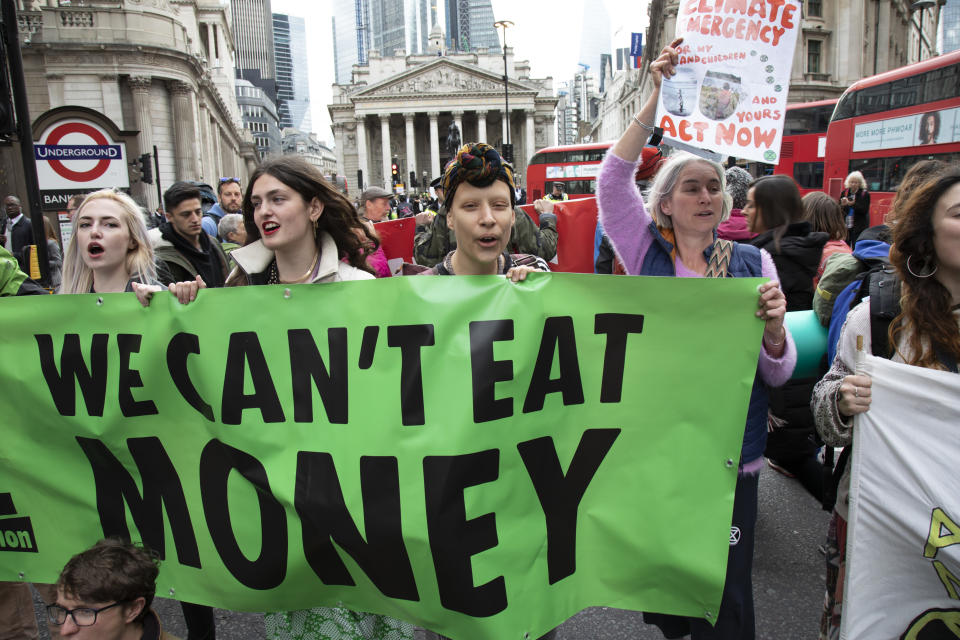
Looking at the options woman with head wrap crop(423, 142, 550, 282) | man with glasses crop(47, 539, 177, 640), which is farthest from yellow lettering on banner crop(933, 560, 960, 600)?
man with glasses crop(47, 539, 177, 640)

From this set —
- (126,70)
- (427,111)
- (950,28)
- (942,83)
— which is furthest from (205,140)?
(950,28)

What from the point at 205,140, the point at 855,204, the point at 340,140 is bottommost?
the point at 855,204

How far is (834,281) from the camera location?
8.66 ft

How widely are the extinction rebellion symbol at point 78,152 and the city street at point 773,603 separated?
4.57 metres

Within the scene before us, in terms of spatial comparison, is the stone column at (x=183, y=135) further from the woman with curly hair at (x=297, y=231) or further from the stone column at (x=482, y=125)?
the stone column at (x=482, y=125)

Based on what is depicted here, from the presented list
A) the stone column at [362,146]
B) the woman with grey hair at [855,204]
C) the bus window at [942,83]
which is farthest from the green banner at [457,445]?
the stone column at [362,146]

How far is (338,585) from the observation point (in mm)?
1937

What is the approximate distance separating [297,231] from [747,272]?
151 centimetres

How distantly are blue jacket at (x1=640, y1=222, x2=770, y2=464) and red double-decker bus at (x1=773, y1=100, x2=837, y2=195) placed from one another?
1954 cm

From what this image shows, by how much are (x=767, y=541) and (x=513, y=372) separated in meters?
2.52

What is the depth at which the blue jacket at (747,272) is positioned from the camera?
7.02 ft

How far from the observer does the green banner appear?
1.81 m

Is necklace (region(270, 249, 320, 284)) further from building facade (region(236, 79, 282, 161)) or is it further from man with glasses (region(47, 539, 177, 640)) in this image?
building facade (region(236, 79, 282, 161))

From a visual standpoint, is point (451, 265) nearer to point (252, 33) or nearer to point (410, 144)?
point (410, 144)
